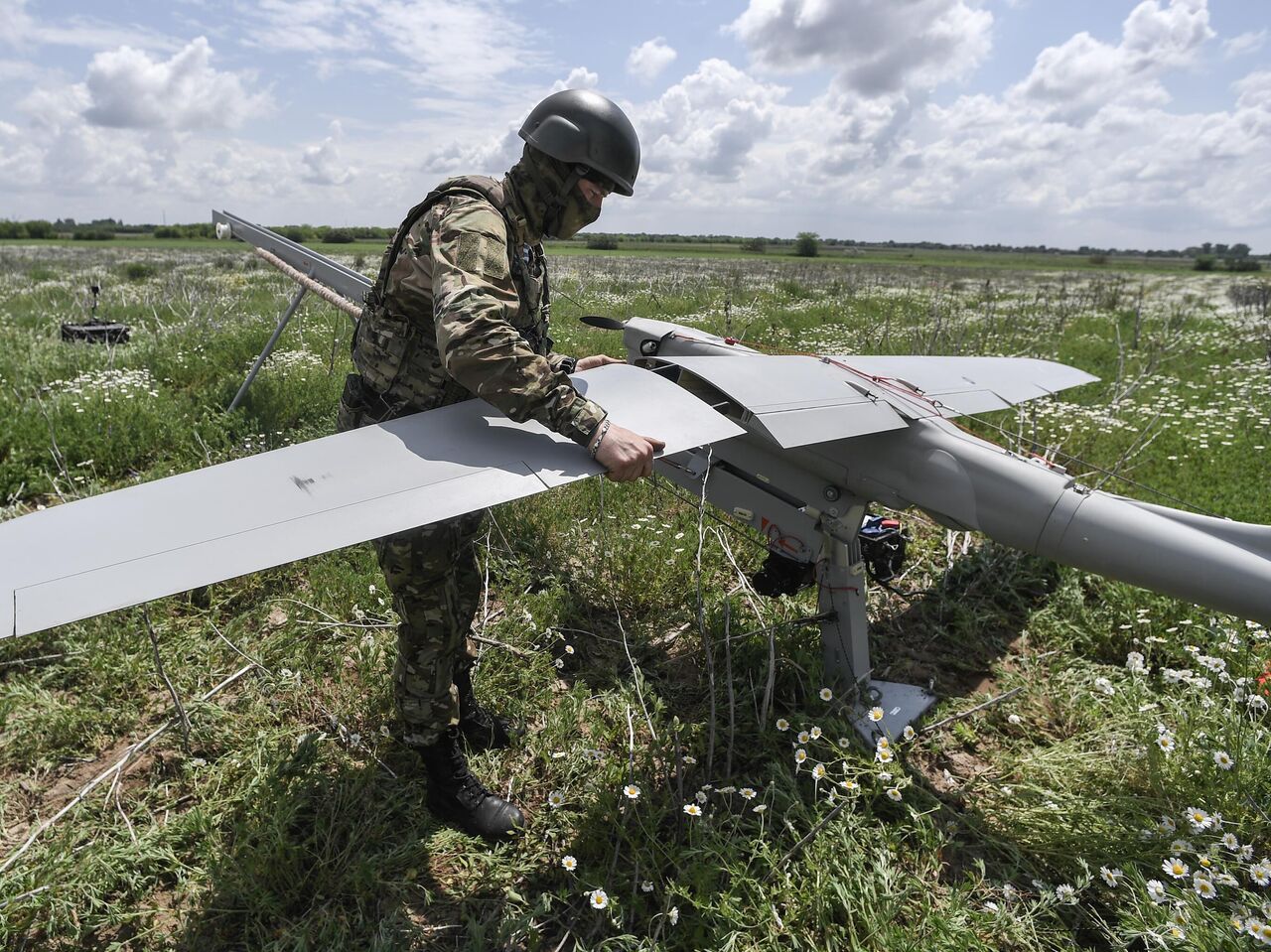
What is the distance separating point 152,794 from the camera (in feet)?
10.1

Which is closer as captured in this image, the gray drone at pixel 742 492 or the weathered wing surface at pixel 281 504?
the weathered wing surface at pixel 281 504

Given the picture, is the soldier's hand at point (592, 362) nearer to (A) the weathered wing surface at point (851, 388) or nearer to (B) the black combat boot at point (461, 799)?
(A) the weathered wing surface at point (851, 388)

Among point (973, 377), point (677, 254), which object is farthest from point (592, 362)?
point (677, 254)

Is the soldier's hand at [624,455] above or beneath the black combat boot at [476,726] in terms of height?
above

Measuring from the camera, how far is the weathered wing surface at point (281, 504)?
1519mm

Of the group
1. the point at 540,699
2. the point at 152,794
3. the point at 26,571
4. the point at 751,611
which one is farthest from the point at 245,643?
the point at 751,611

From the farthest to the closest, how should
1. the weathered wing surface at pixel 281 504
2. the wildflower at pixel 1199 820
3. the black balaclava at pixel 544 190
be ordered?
the black balaclava at pixel 544 190 → the wildflower at pixel 1199 820 → the weathered wing surface at pixel 281 504

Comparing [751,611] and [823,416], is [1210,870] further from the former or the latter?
[751,611]

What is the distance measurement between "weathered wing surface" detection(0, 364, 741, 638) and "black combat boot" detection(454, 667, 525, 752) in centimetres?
170

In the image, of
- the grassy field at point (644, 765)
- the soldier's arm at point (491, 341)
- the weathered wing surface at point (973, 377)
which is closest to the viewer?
the soldier's arm at point (491, 341)

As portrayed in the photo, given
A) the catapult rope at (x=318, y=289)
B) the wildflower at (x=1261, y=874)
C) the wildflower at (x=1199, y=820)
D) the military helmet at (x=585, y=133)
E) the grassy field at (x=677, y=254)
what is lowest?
the wildflower at (x=1261, y=874)

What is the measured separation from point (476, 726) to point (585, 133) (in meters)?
2.97

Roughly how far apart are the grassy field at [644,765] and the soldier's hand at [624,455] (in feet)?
1.53

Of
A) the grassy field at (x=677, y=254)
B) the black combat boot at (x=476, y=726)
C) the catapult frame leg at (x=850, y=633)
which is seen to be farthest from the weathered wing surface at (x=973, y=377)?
the grassy field at (x=677, y=254)
